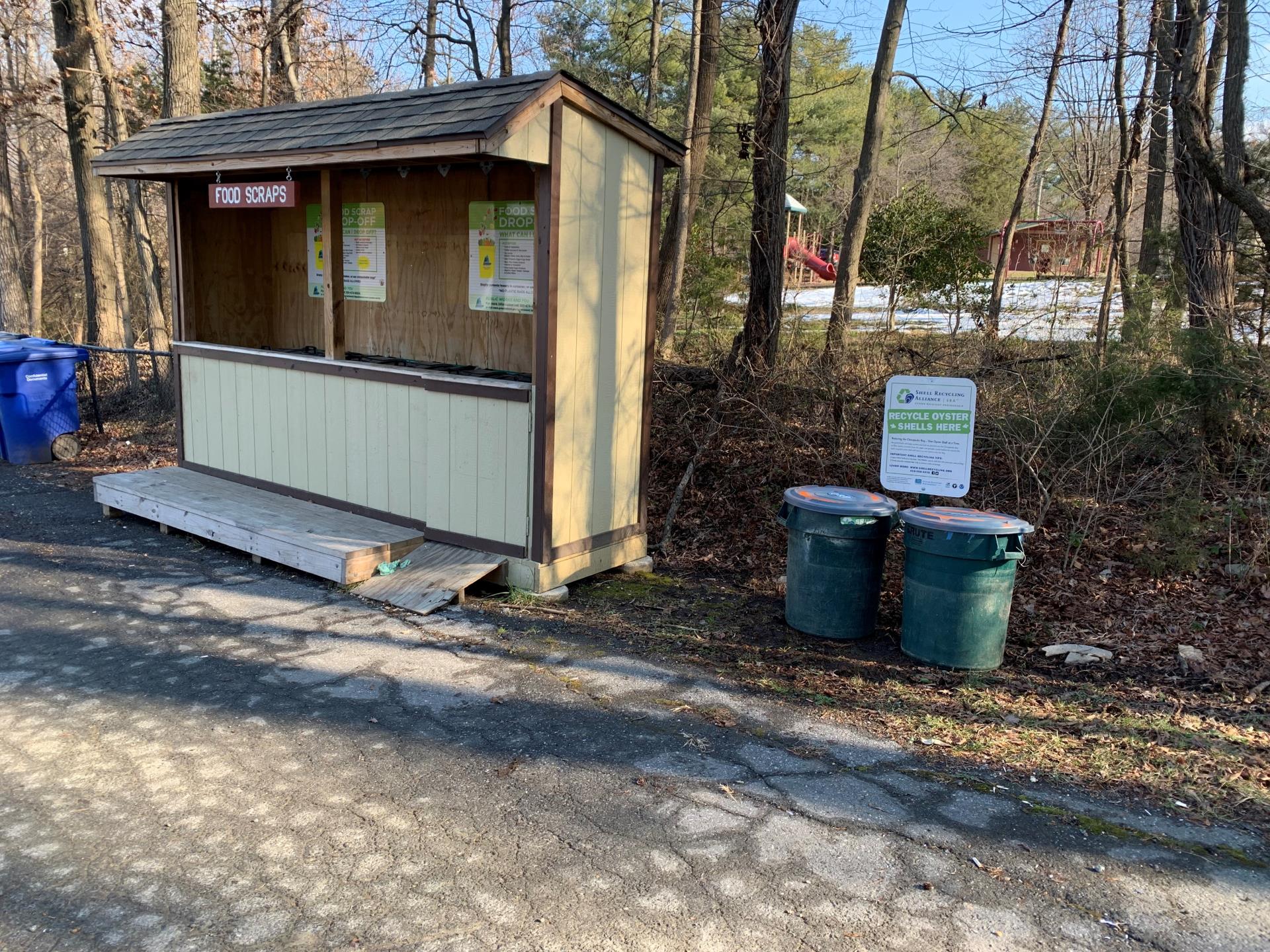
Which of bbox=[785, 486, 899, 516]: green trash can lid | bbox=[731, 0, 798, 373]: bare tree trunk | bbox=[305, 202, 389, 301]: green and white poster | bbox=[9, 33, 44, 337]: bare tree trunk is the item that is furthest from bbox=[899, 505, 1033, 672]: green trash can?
bbox=[9, 33, 44, 337]: bare tree trunk

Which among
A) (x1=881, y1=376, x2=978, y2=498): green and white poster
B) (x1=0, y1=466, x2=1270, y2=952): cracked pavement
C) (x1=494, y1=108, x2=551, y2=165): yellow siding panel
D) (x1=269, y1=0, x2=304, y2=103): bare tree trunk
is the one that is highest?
(x1=269, y1=0, x2=304, y2=103): bare tree trunk

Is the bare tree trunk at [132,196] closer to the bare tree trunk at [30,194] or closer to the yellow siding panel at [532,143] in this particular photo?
the bare tree trunk at [30,194]

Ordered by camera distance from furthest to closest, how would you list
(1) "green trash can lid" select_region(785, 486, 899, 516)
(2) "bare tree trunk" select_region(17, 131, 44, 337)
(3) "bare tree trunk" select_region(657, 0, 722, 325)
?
(2) "bare tree trunk" select_region(17, 131, 44, 337) < (3) "bare tree trunk" select_region(657, 0, 722, 325) < (1) "green trash can lid" select_region(785, 486, 899, 516)

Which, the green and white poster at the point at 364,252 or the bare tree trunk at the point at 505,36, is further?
the bare tree trunk at the point at 505,36

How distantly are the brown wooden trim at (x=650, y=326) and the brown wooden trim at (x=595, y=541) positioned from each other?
4.9 inches

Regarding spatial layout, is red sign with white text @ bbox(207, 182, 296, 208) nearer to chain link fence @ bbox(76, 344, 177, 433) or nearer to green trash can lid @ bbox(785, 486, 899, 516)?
green trash can lid @ bbox(785, 486, 899, 516)

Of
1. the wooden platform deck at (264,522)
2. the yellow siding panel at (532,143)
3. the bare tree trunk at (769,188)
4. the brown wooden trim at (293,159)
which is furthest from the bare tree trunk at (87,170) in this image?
the yellow siding panel at (532,143)

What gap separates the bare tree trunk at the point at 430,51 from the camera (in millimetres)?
15148

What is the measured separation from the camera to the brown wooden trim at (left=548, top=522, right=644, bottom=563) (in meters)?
6.29

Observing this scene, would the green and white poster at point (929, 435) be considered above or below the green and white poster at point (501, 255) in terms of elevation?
below

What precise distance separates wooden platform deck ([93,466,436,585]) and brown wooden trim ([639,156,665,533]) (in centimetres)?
165

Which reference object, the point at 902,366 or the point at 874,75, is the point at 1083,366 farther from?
the point at 874,75

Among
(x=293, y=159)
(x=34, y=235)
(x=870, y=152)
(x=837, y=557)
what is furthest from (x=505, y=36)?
(x=34, y=235)

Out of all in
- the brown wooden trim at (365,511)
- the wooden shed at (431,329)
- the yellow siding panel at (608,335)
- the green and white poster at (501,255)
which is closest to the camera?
the wooden shed at (431,329)
